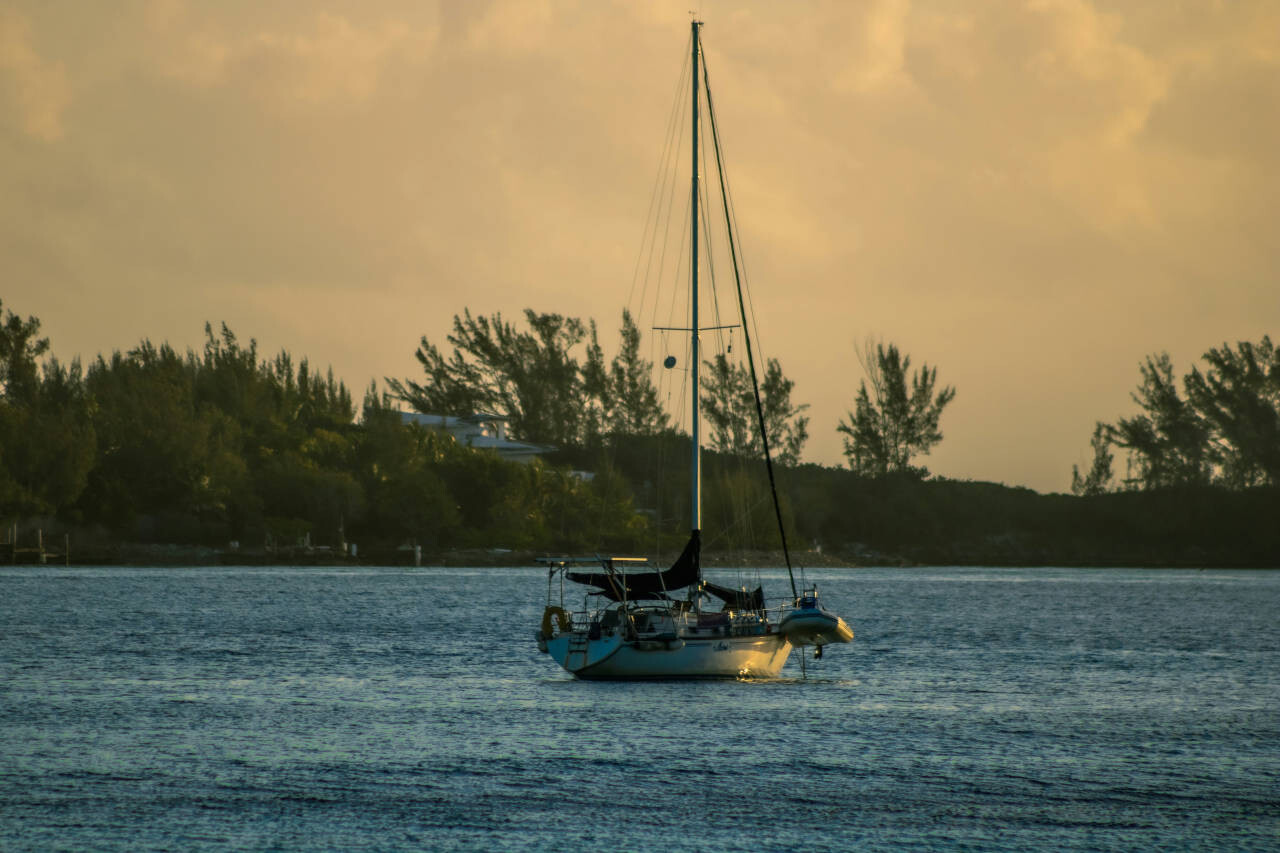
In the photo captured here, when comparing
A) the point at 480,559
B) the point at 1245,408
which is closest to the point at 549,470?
the point at 480,559

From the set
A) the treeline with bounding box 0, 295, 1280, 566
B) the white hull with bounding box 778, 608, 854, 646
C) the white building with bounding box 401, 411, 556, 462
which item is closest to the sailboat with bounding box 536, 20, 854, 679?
the white hull with bounding box 778, 608, 854, 646

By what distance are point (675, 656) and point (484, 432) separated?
137 meters

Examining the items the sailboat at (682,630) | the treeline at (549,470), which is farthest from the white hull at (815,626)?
the treeline at (549,470)

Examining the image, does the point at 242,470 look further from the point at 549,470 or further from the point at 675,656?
the point at 675,656

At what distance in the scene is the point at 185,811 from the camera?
23.4 metres

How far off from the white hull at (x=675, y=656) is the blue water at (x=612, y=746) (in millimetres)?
633

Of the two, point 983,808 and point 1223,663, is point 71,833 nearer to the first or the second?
point 983,808

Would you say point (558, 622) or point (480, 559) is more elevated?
point (480, 559)

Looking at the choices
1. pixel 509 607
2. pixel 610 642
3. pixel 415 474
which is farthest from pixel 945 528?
pixel 610 642

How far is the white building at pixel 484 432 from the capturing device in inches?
6363

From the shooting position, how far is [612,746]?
29.8m

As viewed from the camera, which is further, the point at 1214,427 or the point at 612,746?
the point at 1214,427

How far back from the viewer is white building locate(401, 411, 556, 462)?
162m

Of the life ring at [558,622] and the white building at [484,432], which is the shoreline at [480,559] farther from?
the life ring at [558,622]
